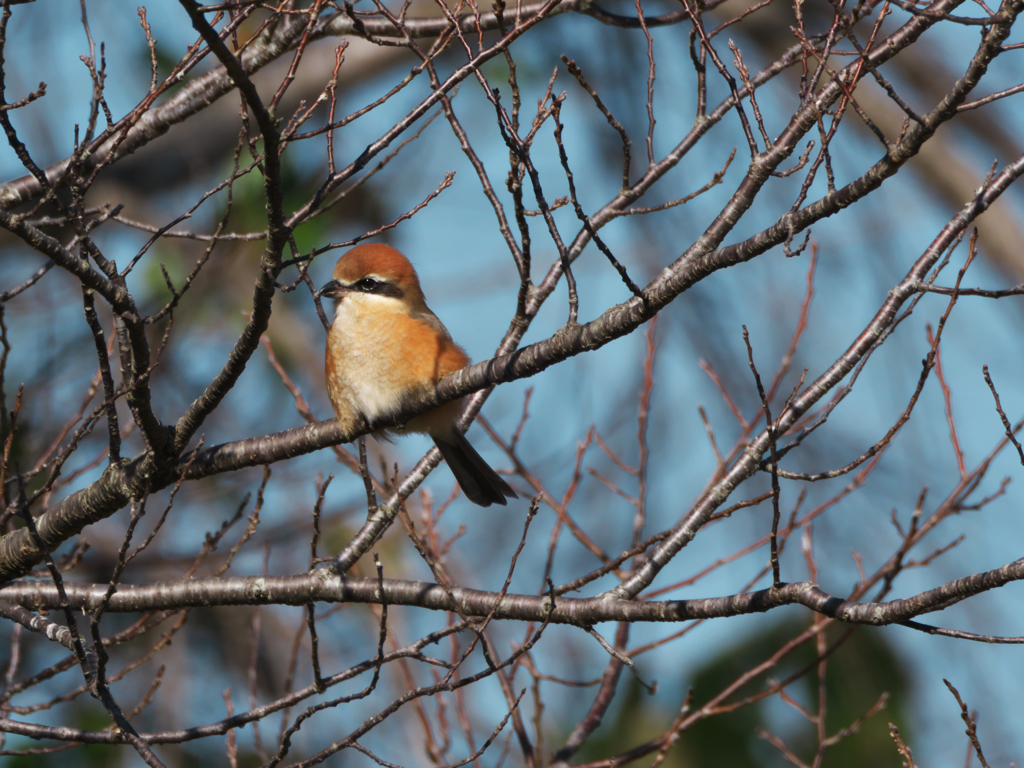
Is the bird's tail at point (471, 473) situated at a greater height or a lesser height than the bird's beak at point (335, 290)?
lesser

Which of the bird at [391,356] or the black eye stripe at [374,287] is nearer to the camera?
the bird at [391,356]

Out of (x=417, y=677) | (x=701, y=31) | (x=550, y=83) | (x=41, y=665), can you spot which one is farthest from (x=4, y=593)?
(x=41, y=665)

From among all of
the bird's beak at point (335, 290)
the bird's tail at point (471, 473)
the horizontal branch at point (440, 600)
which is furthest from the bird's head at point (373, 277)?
the horizontal branch at point (440, 600)

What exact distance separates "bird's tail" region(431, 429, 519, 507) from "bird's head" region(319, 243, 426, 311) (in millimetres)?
646

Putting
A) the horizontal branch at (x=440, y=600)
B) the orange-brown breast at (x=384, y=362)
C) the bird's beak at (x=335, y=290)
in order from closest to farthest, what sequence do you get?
the horizontal branch at (x=440, y=600)
the orange-brown breast at (x=384, y=362)
the bird's beak at (x=335, y=290)

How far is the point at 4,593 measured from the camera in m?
3.25

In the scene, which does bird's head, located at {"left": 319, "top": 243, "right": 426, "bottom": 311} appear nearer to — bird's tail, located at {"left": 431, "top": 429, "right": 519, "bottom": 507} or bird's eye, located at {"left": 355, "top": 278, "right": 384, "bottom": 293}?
bird's eye, located at {"left": 355, "top": 278, "right": 384, "bottom": 293}

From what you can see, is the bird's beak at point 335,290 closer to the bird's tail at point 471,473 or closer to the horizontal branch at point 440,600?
the bird's tail at point 471,473

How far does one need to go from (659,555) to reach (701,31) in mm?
1609

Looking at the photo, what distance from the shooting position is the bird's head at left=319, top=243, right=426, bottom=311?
166 inches

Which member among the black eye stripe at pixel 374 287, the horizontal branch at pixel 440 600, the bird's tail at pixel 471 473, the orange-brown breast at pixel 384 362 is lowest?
the horizontal branch at pixel 440 600

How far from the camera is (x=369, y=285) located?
4234 millimetres

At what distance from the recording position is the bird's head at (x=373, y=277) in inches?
166

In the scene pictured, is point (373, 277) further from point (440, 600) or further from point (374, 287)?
point (440, 600)
